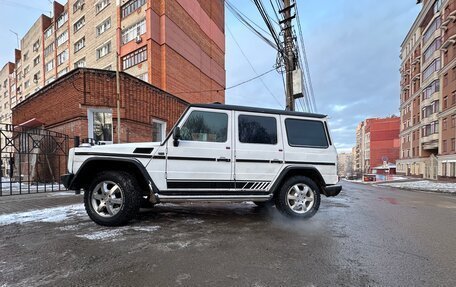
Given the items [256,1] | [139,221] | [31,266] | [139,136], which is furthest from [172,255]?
[139,136]

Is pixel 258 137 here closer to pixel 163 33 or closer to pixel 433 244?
pixel 433 244

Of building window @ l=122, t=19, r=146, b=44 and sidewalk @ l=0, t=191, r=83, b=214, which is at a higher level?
building window @ l=122, t=19, r=146, b=44

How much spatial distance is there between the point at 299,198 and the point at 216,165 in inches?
71.7

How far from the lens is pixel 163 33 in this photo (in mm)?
26453

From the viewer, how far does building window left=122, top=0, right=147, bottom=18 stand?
2697cm

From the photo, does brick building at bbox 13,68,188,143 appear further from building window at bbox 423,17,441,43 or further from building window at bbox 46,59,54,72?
building window at bbox 423,17,441,43

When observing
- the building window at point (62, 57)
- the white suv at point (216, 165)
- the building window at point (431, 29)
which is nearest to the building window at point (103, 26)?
the building window at point (62, 57)

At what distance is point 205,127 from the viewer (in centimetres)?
528

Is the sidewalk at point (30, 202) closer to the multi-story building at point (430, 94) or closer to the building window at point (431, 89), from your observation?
the multi-story building at point (430, 94)

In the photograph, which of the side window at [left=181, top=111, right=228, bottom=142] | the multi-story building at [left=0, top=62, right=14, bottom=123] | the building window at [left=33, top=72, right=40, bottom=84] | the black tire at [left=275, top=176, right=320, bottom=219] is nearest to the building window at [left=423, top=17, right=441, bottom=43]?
the black tire at [left=275, top=176, right=320, bottom=219]

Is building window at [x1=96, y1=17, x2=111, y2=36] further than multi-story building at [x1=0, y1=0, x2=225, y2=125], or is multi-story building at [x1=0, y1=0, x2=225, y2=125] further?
building window at [x1=96, y1=17, x2=111, y2=36]

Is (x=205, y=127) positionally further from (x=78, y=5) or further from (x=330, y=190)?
(x=78, y=5)

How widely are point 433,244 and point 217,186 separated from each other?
354cm

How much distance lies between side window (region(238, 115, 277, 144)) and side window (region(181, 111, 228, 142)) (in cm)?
34
